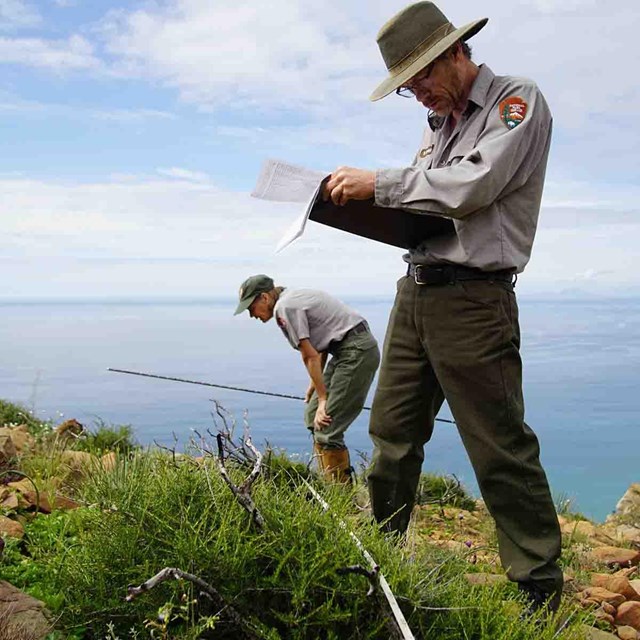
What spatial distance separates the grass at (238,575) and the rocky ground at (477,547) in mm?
163

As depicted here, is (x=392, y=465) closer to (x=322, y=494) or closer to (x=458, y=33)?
(x=322, y=494)

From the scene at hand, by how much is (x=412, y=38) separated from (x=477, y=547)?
238 centimetres

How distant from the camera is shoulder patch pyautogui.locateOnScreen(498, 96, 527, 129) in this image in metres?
3.25

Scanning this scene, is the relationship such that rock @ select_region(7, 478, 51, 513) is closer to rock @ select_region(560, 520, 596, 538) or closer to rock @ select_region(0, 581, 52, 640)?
rock @ select_region(0, 581, 52, 640)

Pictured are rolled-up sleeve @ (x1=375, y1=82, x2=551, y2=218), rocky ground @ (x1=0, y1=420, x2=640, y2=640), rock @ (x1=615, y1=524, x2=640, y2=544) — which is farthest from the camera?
rock @ (x1=615, y1=524, x2=640, y2=544)

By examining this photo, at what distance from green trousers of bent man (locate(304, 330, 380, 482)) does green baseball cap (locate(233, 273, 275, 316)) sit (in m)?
0.73

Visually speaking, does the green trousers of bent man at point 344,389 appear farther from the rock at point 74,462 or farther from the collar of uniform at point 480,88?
the collar of uniform at point 480,88

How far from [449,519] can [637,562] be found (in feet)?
5.19

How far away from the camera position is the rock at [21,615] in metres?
2.61

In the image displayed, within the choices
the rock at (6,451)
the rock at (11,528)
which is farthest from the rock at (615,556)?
the rock at (6,451)

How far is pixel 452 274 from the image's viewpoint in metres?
3.37

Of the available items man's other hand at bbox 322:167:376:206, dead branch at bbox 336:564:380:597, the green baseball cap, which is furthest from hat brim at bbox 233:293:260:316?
dead branch at bbox 336:564:380:597

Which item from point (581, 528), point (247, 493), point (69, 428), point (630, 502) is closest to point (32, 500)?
point (247, 493)

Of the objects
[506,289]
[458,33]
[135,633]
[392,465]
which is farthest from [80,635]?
[458,33]
